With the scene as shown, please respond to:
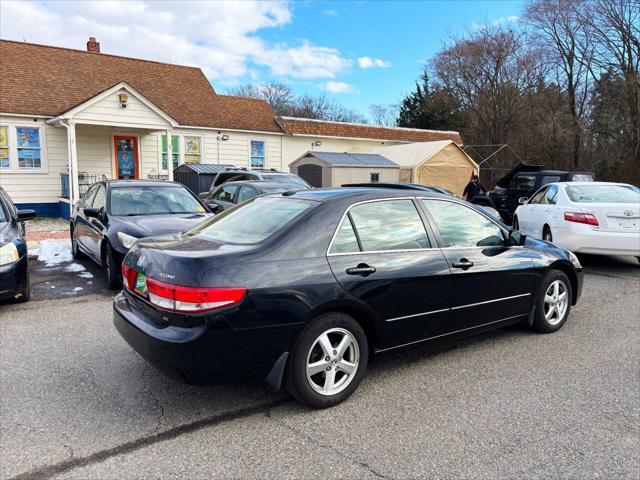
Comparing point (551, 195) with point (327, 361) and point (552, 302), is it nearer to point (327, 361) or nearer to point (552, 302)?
point (552, 302)

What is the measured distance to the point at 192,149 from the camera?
18.7 m

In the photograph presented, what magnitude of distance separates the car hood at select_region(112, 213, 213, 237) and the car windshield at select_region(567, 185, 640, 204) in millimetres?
6337

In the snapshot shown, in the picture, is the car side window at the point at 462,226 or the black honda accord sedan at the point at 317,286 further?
the car side window at the point at 462,226

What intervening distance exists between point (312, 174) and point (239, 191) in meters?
7.74

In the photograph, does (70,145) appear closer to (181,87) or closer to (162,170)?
(162,170)

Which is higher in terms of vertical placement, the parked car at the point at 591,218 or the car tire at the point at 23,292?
the parked car at the point at 591,218

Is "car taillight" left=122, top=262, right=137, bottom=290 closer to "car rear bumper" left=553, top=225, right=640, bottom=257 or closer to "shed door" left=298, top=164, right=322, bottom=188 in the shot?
"car rear bumper" left=553, top=225, right=640, bottom=257

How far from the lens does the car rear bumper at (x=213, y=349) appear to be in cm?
292

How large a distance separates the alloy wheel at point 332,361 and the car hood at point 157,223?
3574 millimetres

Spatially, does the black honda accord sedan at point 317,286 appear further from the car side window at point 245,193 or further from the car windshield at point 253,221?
the car side window at point 245,193

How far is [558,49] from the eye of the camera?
29.5 meters

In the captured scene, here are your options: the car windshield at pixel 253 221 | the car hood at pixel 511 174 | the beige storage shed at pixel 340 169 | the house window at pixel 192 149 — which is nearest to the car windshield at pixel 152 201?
the car windshield at pixel 253 221

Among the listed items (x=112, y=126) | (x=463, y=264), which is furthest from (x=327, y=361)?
(x=112, y=126)

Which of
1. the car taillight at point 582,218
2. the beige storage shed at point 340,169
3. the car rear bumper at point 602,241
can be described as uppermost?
the beige storage shed at point 340,169
